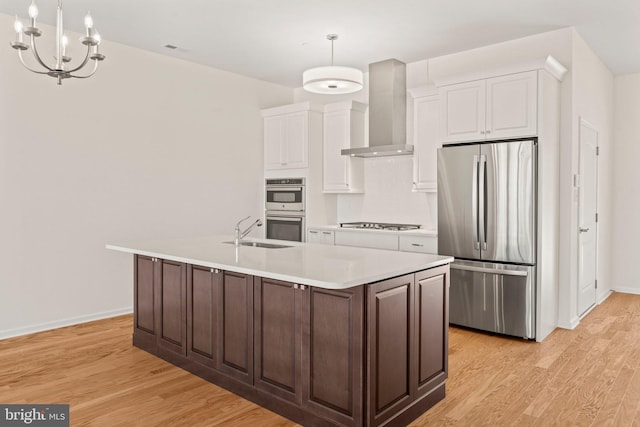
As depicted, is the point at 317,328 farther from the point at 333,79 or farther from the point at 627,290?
the point at 627,290

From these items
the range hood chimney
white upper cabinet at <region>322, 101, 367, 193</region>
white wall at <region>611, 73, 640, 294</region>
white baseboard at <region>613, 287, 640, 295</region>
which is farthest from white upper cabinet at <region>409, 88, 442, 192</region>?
white baseboard at <region>613, 287, 640, 295</region>

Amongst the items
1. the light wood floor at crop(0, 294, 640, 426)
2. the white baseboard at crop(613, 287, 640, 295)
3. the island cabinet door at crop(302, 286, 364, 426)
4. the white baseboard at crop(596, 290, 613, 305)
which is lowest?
the light wood floor at crop(0, 294, 640, 426)

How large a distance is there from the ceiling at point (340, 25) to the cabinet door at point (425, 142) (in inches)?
24.3

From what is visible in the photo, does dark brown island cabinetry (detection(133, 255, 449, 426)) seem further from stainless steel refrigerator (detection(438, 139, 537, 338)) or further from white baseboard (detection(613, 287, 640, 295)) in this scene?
white baseboard (detection(613, 287, 640, 295))

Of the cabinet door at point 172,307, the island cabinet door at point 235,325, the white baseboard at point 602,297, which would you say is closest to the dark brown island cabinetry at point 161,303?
the cabinet door at point 172,307

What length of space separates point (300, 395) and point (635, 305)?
4.75 meters

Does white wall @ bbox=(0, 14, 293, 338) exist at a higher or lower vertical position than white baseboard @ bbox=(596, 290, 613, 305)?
higher

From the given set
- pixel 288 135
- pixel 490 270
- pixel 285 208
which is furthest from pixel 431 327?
pixel 288 135

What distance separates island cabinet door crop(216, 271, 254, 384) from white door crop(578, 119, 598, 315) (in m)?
3.56

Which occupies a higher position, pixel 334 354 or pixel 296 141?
pixel 296 141

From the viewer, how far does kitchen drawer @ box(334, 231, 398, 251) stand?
499cm

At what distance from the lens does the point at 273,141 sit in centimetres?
632

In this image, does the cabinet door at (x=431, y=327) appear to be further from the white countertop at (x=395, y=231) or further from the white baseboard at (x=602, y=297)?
the white baseboard at (x=602, y=297)

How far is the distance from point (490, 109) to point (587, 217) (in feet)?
5.84
